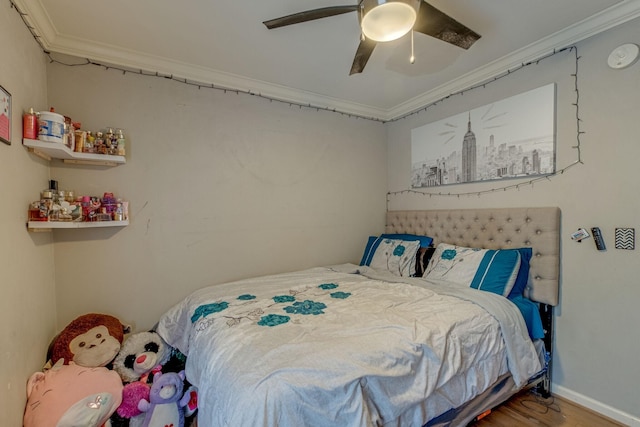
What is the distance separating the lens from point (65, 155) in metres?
1.78

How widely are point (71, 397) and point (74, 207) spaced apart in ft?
3.47

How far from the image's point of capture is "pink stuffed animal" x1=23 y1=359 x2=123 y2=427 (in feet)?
4.58

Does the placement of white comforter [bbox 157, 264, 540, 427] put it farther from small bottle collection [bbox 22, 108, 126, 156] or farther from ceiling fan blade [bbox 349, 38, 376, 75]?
ceiling fan blade [bbox 349, 38, 376, 75]

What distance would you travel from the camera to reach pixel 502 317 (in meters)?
1.71

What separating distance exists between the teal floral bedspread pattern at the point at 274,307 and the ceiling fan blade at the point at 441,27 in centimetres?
166

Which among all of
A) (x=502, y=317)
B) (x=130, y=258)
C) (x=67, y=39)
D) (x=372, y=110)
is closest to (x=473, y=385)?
(x=502, y=317)

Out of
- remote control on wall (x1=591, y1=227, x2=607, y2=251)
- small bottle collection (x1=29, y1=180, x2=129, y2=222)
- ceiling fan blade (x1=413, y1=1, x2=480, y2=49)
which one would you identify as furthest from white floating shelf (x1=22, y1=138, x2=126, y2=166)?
remote control on wall (x1=591, y1=227, x2=607, y2=251)

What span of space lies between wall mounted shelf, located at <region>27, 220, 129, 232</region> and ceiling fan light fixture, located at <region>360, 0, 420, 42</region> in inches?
77.3

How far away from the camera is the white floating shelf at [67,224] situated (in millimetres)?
1562

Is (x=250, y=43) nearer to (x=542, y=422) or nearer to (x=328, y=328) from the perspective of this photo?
(x=328, y=328)

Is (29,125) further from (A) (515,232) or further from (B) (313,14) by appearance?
(A) (515,232)

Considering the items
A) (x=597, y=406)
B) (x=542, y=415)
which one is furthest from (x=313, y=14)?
(x=597, y=406)

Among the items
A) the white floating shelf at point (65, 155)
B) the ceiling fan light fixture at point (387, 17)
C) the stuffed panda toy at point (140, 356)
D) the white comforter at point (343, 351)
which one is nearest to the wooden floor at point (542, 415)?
the white comforter at point (343, 351)

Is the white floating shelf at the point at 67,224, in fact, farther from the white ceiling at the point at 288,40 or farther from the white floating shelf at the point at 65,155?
the white ceiling at the point at 288,40
